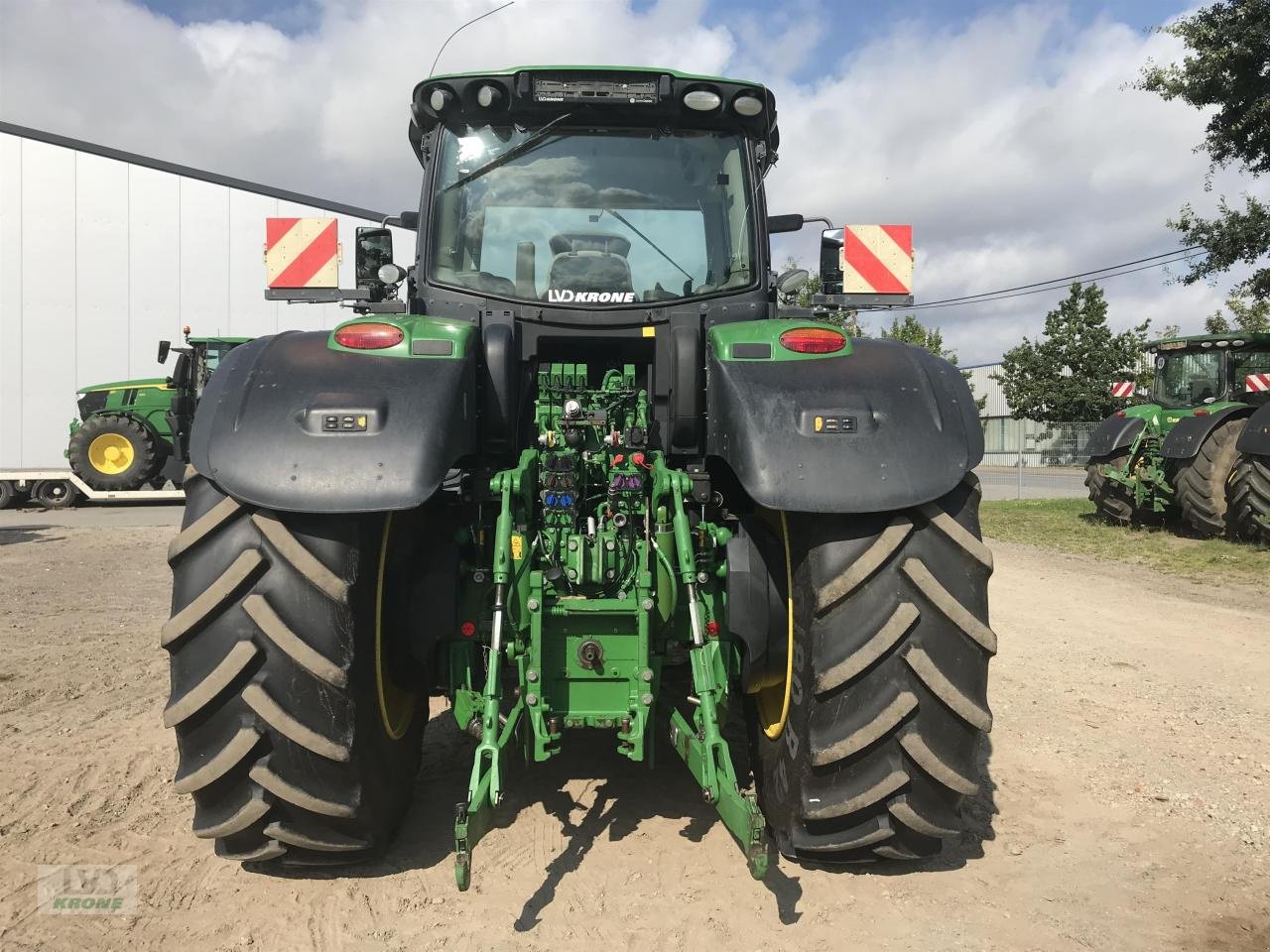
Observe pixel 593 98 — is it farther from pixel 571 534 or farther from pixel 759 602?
pixel 759 602

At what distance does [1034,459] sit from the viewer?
110 ft

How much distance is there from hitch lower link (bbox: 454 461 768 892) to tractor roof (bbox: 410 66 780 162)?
1460 millimetres

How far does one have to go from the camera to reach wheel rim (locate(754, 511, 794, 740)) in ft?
9.32

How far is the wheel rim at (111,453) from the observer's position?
16.2m

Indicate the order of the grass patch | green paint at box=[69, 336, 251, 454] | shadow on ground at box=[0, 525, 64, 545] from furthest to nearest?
1. green paint at box=[69, 336, 251, 454]
2. shadow on ground at box=[0, 525, 64, 545]
3. the grass patch

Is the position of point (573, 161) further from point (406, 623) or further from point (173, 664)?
point (173, 664)

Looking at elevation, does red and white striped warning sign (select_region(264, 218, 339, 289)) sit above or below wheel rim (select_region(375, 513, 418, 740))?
above

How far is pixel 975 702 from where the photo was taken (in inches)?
106

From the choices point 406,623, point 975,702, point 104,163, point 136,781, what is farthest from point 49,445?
point 975,702

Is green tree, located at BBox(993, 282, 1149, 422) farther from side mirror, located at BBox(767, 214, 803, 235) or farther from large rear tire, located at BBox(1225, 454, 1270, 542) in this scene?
side mirror, located at BBox(767, 214, 803, 235)

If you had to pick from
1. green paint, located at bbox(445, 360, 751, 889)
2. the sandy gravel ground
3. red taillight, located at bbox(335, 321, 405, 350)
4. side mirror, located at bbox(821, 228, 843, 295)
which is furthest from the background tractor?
red taillight, located at bbox(335, 321, 405, 350)

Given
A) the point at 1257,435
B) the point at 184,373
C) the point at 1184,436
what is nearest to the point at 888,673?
the point at 1257,435

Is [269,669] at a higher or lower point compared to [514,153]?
lower

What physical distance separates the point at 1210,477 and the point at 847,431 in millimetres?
11321
